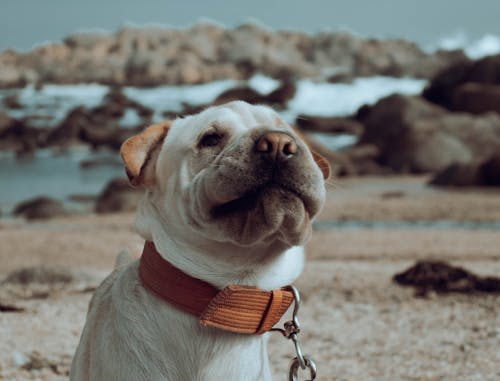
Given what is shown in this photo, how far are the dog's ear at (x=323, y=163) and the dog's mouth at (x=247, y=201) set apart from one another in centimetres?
33

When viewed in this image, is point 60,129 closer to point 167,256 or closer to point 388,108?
point 388,108

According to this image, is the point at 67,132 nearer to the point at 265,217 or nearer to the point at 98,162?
the point at 98,162

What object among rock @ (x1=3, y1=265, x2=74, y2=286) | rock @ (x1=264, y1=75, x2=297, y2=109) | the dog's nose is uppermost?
the dog's nose

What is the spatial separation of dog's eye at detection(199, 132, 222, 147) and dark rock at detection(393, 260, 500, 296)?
4269mm

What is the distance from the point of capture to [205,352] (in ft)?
8.46

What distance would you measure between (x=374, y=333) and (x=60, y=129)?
31.4 metres

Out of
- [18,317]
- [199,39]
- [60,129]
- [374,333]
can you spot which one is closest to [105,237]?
[18,317]

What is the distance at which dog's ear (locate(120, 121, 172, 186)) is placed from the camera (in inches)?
104

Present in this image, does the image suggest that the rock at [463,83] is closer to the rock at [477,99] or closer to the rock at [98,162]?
the rock at [477,99]

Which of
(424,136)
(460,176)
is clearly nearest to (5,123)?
(424,136)

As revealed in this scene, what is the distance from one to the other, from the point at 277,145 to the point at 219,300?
1.78ft

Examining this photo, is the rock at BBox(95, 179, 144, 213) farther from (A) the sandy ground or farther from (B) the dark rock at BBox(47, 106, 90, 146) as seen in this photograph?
(B) the dark rock at BBox(47, 106, 90, 146)

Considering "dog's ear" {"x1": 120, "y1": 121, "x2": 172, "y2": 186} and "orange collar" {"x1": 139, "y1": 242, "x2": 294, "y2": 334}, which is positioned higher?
"dog's ear" {"x1": 120, "y1": 121, "x2": 172, "y2": 186}

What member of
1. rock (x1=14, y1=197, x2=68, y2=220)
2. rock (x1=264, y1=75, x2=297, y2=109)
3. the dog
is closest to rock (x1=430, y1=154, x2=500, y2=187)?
rock (x1=14, y1=197, x2=68, y2=220)
